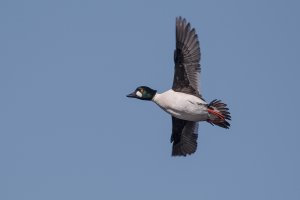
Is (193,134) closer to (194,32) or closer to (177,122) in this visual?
(177,122)

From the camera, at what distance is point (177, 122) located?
20.0 meters

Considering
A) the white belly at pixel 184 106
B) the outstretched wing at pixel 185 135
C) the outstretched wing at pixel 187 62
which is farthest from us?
the outstretched wing at pixel 185 135

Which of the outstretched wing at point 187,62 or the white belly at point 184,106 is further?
the outstretched wing at point 187,62

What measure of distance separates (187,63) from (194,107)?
1257 mm

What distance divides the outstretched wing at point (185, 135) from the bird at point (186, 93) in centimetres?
41

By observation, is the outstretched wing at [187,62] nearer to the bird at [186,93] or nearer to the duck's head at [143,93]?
the bird at [186,93]

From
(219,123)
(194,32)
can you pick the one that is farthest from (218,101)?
(194,32)

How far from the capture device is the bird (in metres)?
18.2

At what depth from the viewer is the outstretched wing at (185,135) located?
65.7ft

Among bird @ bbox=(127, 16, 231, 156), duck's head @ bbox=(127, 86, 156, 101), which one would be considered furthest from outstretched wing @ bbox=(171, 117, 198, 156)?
duck's head @ bbox=(127, 86, 156, 101)

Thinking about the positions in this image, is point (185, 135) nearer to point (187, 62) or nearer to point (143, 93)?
point (143, 93)

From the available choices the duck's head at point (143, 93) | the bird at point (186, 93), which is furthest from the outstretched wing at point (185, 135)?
the duck's head at point (143, 93)

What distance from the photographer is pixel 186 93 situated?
61.4 ft

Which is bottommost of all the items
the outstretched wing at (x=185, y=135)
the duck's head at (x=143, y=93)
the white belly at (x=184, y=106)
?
the outstretched wing at (x=185, y=135)
